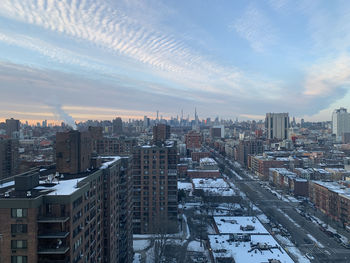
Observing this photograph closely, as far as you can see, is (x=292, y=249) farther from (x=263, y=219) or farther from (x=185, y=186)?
(x=185, y=186)

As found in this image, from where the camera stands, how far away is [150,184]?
98.7ft

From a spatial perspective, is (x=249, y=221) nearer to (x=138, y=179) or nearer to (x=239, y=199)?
(x=239, y=199)

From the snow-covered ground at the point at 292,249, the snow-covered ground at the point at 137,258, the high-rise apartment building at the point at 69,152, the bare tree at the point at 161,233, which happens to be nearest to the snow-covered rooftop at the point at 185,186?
the bare tree at the point at 161,233

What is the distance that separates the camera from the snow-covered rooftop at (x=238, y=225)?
28.5 meters

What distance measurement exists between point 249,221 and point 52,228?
2695 cm

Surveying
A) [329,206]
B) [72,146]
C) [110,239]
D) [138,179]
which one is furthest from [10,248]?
[329,206]

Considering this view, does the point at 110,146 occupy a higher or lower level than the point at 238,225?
higher

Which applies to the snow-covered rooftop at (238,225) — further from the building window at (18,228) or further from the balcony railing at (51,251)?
the building window at (18,228)

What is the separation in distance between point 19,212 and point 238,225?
26402 mm

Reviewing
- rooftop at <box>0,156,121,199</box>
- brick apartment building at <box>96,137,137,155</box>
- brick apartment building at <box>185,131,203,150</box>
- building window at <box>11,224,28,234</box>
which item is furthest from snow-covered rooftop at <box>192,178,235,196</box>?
brick apartment building at <box>185,131,203,150</box>

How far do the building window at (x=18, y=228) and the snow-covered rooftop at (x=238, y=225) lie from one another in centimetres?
2324

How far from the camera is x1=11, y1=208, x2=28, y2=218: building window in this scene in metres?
9.56

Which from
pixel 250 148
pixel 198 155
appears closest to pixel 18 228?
pixel 198 155

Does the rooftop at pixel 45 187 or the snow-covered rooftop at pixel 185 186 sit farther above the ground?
the rooftop at pixel 45 187
